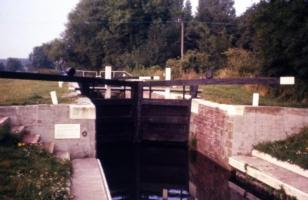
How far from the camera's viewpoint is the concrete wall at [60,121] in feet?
29.6

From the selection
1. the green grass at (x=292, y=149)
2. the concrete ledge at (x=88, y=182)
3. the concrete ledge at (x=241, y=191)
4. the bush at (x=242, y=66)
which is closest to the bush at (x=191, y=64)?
the bush at (x=242, y=66)

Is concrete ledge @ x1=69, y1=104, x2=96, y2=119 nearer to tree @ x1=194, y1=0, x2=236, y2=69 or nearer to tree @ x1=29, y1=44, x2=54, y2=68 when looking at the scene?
tree @ x1=194, y1=0, x2=236, y2=69

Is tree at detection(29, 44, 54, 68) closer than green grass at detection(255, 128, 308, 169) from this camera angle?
No

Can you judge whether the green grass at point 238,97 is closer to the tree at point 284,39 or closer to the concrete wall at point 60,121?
the tree at point 284,39

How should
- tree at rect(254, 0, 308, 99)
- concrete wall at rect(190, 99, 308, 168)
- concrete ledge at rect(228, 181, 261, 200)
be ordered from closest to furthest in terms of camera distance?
concrete ledge at rect(228, 181, 261, 200) < concrete wall at rect(190, 99, 308, 168) < tree at rect(254, 0, 308, 99)

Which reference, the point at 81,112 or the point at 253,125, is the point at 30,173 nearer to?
the point at 81,112

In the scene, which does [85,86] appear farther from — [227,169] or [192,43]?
[192,43]

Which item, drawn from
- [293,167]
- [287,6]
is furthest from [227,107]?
[287,6]

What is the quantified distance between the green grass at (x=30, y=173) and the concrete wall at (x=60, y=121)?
1287 mm

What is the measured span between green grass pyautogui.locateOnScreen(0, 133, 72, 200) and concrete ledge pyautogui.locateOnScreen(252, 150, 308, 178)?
13.7 feet

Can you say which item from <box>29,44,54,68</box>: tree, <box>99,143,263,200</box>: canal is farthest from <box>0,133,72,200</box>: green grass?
<box>29,44,54,68</box>: tree

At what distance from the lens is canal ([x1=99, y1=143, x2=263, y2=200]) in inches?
355

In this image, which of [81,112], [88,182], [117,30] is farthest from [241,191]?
[117,30]

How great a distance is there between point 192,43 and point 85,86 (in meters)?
29.4
